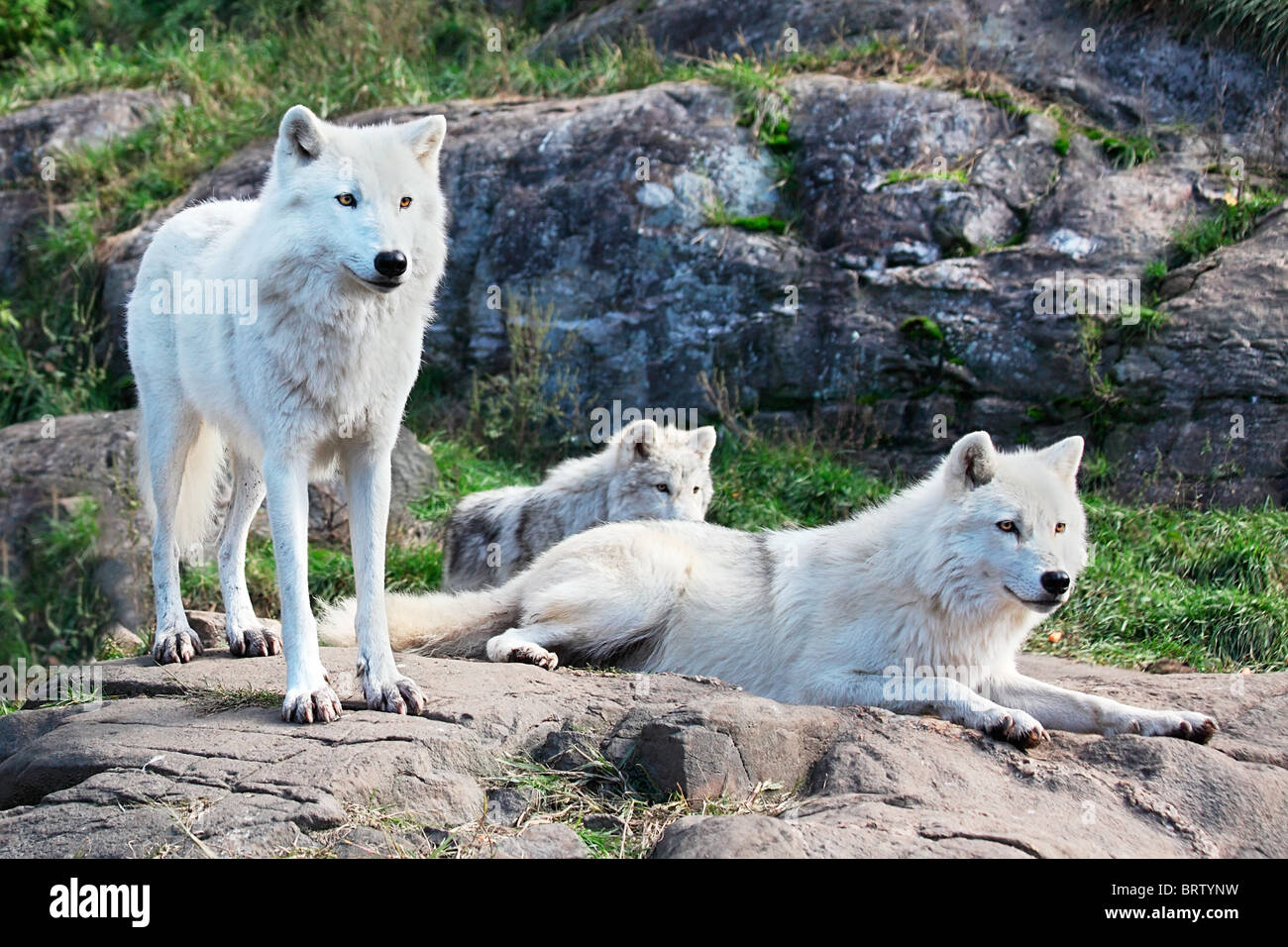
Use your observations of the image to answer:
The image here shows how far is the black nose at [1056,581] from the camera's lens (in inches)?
177

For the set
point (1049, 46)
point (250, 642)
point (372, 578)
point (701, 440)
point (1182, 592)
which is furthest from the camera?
point (1049, 46)

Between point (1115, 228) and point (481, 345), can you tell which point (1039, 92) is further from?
point (481, 345)

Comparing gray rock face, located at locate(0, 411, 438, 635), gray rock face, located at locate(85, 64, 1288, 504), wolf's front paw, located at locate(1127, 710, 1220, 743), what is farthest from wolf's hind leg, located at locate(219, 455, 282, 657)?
gray rock face, located at locate(85, 64, 1288, 504)

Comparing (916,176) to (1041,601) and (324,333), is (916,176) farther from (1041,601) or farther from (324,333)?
(324,333)

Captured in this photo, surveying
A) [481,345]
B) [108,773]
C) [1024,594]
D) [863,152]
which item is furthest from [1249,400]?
[108,773]

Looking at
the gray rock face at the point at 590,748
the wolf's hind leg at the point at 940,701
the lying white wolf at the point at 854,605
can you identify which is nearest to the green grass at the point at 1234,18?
the lying white wolf at the point at 854,605

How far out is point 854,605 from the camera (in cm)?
520

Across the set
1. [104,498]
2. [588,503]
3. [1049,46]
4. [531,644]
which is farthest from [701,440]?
[1049,46]

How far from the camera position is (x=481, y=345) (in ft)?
33.2

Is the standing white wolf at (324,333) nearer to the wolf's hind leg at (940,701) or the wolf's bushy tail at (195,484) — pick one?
the wolf's bushy tail at (195,484)

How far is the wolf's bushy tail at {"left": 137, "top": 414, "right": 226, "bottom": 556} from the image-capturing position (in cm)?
550

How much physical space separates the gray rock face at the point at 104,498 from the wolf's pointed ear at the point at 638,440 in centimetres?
203

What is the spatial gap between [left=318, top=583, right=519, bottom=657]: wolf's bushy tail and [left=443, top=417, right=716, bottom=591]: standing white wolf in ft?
4.07

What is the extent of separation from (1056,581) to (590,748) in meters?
1.87
